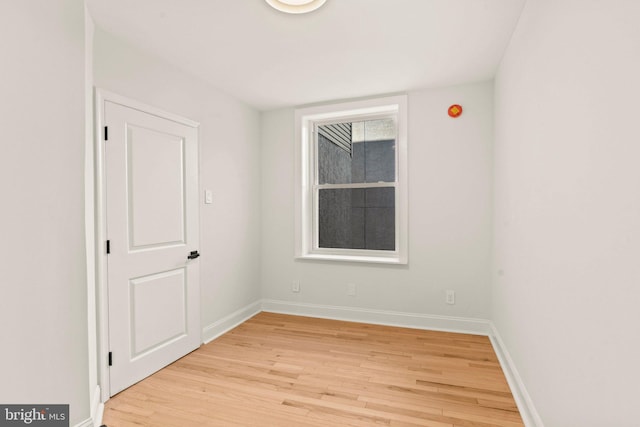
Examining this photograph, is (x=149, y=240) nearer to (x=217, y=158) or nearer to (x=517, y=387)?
(x=217, y=158)

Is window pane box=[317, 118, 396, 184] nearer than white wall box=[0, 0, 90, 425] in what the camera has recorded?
No

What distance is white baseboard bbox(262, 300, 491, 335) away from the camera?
3.22 metres

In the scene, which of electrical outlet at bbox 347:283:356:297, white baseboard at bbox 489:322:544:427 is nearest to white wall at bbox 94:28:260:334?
electrical outlet at bbox 347:283:356:297

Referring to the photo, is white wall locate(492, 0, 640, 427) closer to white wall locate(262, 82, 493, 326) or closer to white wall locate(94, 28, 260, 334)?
white wall locate(262, 82, 493, 326)

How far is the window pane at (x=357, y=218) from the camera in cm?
370

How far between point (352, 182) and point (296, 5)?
2.21 meters

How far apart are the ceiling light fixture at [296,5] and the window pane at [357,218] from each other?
218 centimetres

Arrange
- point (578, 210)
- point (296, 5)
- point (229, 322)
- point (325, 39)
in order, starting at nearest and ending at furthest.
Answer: point (578, 210)
point (296, 5)
point (325, 39)
point (229, 322)

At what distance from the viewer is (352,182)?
152 inches

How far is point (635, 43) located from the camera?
0.91 meters

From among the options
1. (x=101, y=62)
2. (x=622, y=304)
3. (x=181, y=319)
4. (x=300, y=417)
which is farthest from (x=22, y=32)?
(x=622, y=304)

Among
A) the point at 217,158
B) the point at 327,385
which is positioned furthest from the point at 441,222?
the point at 217,158

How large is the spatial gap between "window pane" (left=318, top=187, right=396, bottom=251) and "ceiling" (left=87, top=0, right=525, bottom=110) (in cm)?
123

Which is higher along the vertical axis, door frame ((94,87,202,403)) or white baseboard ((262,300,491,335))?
door frame ((94,87,202,403))
